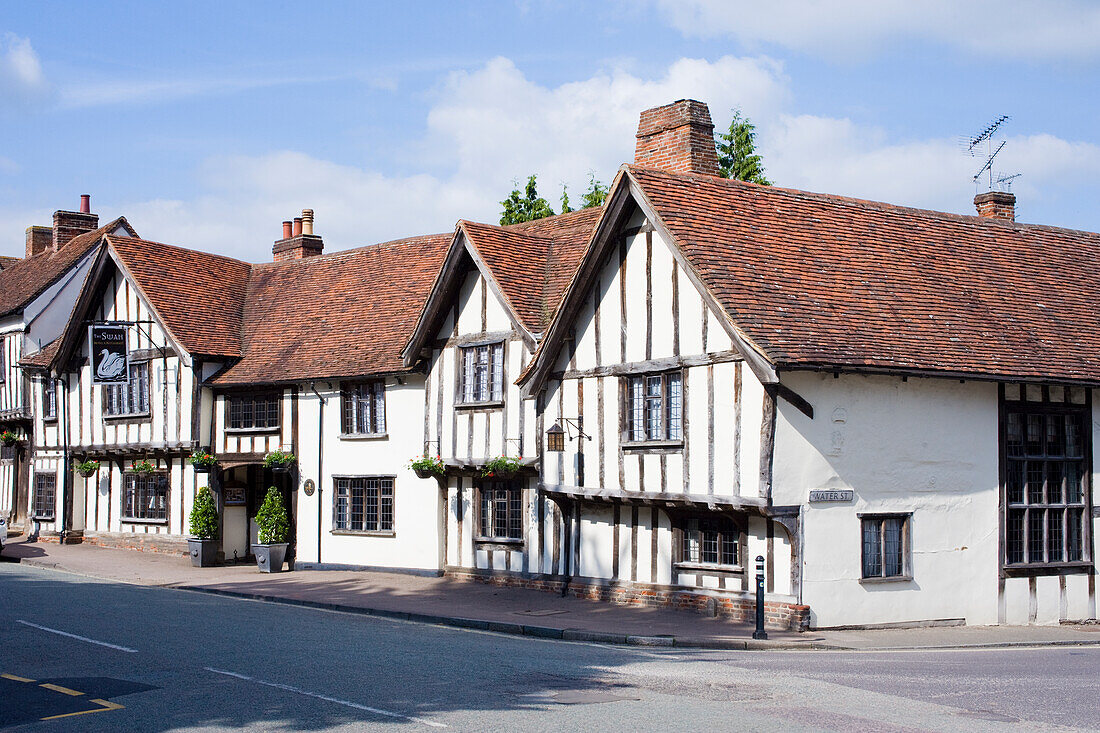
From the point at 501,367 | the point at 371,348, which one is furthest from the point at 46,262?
the point at 501,367

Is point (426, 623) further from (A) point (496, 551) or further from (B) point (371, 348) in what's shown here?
(B) point (371, 348)

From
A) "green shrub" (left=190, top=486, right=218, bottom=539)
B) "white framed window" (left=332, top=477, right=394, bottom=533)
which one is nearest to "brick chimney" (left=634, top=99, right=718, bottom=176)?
"white framed window" (left=332, top=477, right=394, bottom=533)

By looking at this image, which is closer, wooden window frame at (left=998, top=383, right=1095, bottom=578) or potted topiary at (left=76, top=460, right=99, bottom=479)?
wooden window frame at (left=998, top=383, right=1095, bottom=578)

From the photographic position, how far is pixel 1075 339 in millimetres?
21812

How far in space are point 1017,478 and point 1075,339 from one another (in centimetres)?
307

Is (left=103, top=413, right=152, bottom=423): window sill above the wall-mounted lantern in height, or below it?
above

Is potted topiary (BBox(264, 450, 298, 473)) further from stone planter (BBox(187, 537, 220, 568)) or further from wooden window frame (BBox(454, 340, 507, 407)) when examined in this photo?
wooden window frame (BBox(454, 340, 507, 407))

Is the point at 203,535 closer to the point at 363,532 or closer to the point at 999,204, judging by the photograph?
the point at 363,532

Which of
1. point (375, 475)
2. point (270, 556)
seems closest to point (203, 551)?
point (270, 556)

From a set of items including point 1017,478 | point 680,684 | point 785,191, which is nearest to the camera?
point 680,684

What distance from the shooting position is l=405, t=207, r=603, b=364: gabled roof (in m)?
23.4

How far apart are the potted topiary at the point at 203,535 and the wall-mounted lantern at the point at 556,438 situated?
36.5 feet

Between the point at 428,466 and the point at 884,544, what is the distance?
32.0ft

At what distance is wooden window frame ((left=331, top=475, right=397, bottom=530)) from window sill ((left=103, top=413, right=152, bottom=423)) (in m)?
6.79
